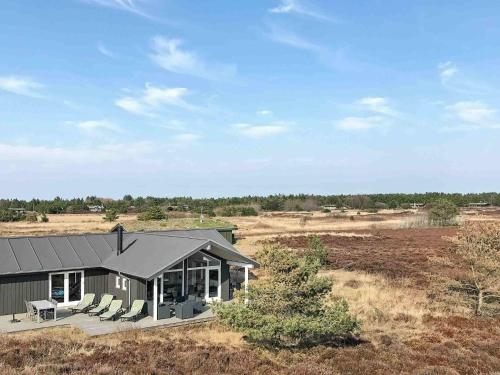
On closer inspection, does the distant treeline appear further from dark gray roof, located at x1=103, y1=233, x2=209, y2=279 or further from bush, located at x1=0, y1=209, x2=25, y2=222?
dark gray roof, located at x1=103, y1=233, x2=209, y2=279

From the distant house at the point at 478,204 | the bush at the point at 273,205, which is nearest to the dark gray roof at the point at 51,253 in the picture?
the bush at the point at 273,205

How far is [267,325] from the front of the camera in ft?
40.9

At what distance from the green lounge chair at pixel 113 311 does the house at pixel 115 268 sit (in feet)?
2.77

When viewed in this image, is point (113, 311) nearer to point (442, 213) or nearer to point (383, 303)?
point (383, 303)

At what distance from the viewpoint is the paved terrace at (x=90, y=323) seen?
15.9 meters

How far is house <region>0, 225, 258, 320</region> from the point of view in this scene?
18.2 m

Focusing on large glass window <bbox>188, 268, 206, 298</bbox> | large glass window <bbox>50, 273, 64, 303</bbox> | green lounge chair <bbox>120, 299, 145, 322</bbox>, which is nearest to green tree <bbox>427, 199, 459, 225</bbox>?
large glass window <bbox>188, 268, 206, 298</bbox>

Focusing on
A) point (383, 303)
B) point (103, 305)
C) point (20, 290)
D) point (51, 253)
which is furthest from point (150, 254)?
point (383, 303)

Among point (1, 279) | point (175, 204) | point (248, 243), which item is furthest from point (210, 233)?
point (175, 204)

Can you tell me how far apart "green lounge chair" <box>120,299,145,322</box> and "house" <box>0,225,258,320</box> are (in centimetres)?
44

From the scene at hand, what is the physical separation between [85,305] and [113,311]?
6.29 feet

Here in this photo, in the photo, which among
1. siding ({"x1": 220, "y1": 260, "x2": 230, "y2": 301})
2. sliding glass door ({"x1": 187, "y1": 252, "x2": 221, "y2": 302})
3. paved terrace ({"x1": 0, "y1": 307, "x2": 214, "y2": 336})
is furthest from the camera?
siding ({"x1": 220, "y1": 260, "x2": 230, "y2": 301})

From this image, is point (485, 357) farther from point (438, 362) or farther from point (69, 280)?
point (69, 280)

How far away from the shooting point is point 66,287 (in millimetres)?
19406
